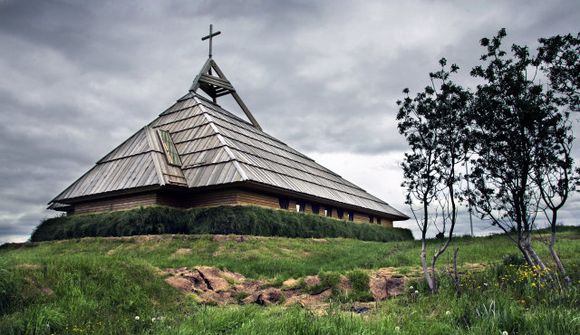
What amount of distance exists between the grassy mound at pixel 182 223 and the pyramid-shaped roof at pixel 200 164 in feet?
5.48

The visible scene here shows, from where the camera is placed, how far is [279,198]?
92.2 ft

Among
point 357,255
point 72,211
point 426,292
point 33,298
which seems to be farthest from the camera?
point 72,211

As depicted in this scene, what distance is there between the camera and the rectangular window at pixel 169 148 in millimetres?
27978

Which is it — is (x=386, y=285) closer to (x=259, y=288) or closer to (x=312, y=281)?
(x=312, y=281)

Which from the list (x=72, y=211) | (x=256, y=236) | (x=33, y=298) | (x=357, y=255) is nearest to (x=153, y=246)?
(x=256, y=236)

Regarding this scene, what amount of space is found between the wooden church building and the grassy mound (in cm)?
A: 152

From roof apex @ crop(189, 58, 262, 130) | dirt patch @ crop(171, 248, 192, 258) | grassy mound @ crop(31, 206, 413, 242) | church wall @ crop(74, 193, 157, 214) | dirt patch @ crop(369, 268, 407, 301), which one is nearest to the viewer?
dirt patch @ crop(369, 268, 407, 301)

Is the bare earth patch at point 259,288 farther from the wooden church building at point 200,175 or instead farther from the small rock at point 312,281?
the wooden church building at point 200,175

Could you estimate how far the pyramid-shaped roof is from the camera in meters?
25.6

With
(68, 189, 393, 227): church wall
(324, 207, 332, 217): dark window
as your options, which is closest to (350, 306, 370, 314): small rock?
(68, 189, 393, 227): church wall

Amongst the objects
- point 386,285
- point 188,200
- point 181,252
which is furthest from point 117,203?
point 386,285

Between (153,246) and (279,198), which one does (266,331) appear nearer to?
(153,246)

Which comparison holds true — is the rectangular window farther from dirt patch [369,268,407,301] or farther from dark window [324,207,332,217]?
dirt patch [369,268,407,301]

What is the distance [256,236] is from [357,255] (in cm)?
542
